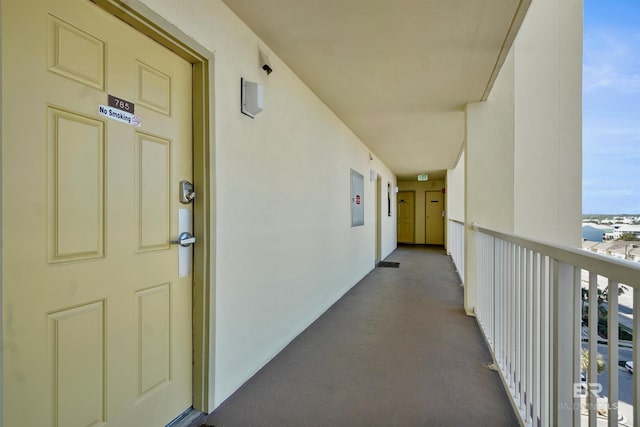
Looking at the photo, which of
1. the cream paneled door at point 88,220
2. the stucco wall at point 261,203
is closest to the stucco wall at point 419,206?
the stucco wall at point 261,203

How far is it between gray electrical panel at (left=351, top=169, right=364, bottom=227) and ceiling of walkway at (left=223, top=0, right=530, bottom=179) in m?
1.19

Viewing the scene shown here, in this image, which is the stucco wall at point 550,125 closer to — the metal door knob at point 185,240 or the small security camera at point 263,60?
the small security camera at point 263,60

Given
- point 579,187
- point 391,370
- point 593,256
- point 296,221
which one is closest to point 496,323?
point 391,370

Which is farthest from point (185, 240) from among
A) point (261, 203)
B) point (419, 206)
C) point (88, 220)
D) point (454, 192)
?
point (419, 206)

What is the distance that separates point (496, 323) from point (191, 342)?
2122mm

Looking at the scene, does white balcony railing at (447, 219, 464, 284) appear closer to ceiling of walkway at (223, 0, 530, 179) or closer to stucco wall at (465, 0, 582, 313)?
stucco wall at (465, 0, 582, 313)

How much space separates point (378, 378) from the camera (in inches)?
82.2

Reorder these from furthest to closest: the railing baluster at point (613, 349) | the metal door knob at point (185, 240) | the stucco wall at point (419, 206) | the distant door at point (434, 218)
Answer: the stucco wall at point (419, 206) → the distant door at point (434, 218) → the metal door knob at point (185, 240) → the railing baluster at point (613, 349)

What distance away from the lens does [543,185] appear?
404cm

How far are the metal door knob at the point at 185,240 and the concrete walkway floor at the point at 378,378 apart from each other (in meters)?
0.96

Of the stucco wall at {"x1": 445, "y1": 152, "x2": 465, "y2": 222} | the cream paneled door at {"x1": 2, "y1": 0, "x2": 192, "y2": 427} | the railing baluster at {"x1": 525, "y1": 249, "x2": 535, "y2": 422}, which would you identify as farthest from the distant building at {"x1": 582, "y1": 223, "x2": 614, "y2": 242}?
the stucco wall at {"x1": 445, "y1": 152, "x2": 465, "y2": 222}

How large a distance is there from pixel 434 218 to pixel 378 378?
10168mm

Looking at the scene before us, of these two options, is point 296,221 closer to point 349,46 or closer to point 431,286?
point 349,46

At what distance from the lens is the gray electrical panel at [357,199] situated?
4812 millimetres
